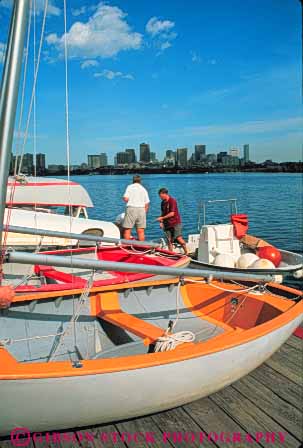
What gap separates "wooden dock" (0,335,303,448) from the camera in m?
3.33

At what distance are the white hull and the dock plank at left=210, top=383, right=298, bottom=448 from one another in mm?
220

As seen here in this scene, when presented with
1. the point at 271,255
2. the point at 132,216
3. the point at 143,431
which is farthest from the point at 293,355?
the point at 132,216

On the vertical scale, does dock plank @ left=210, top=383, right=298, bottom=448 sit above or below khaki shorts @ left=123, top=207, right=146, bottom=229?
below

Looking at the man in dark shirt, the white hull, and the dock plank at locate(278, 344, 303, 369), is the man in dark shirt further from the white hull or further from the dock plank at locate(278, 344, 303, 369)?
the white hull

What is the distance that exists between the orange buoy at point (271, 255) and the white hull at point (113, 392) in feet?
22.2

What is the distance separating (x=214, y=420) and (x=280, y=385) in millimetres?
934

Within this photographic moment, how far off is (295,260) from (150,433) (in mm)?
7885

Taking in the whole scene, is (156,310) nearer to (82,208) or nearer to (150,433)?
(150,433)

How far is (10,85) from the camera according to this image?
2.65 metres

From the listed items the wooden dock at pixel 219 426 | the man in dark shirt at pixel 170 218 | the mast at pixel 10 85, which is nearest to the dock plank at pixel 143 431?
the wooden dock at pixel 219 426

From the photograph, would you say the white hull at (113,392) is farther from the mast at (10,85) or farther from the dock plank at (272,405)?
the mast at (10,85)

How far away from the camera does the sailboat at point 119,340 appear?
2965mm

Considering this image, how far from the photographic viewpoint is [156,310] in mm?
5391

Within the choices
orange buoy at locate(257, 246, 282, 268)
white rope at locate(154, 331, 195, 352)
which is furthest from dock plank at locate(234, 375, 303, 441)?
orange buoy at locate(257, 246, 282, 268)
